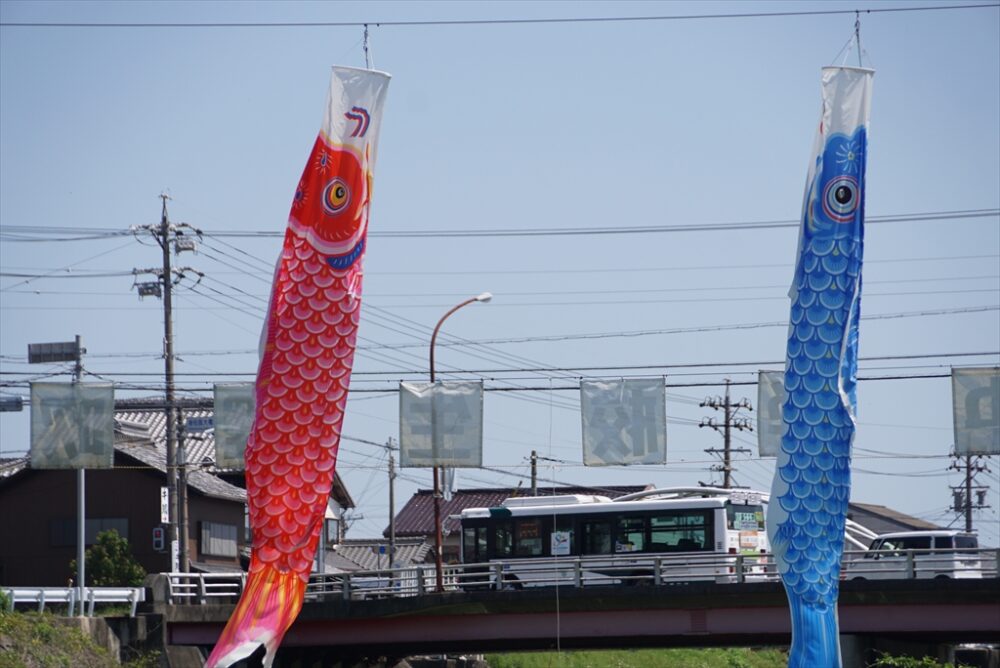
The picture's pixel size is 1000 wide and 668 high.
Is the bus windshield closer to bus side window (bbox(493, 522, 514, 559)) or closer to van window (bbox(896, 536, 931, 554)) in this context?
van window (bbox(896, 536, 931, 554))

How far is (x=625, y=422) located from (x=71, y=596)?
44.9 feet

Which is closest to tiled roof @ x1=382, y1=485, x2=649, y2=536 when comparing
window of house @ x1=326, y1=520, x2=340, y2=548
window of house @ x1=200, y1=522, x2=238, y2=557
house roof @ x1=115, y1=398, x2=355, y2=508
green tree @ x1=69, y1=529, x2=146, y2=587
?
window of house @ x1=326, y1=520, x2=340, y2=548

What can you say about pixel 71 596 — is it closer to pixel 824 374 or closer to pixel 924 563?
pixel 824 374

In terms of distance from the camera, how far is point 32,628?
31.0 metres

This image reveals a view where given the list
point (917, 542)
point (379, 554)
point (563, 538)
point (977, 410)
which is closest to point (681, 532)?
point (563, 538)

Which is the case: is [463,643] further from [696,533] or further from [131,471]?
[131,471]

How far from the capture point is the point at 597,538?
1607 inches

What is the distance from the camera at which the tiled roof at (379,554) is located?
7850 centimetres

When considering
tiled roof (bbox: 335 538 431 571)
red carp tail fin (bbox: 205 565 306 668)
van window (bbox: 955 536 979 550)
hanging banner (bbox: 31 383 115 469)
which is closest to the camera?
red carp tail fin (bbox: 205 565 306 668)

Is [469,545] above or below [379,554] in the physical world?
above

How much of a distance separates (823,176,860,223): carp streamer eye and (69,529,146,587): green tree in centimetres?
3283

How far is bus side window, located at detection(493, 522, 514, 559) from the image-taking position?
42000mm

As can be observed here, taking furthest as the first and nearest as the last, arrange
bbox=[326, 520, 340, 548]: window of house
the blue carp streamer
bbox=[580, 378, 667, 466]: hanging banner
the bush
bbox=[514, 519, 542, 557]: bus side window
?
bbox=[326, 520, 340, 548]: window of house → bbox=[514, 519, 542, 557]: bus side window → bbox=[580, 378, 667, 466]: hanging banner → the bush → the blue carp streamer

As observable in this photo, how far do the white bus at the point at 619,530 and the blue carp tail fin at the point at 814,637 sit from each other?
1383cm
